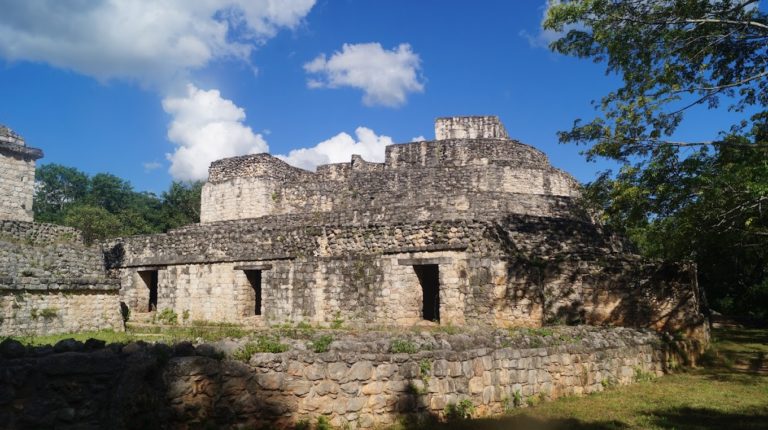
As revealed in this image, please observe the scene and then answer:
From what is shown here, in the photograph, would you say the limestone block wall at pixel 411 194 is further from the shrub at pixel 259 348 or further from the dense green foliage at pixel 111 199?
the dense green foliage at pixel 111 199

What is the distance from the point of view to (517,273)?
11719 mm

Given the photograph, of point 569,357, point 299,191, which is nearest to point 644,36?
point 569,357

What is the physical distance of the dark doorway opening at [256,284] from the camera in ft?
51.2

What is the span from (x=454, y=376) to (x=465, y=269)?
5979 millimetres

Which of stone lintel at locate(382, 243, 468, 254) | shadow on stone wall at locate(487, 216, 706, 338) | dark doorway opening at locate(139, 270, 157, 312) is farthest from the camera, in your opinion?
dark doorway opening at locate(139, 270, 157, 312)

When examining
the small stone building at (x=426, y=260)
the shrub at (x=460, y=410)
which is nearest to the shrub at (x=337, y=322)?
the small stone building at (x=426, y=260)

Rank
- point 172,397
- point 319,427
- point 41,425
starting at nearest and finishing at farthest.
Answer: point 41,425 < point 172,397 < point 319,427

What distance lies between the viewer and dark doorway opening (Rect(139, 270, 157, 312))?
58.9 feet

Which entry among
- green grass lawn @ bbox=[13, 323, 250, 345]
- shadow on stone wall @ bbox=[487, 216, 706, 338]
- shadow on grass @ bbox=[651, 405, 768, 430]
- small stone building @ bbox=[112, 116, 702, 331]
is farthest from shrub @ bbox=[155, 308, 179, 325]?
shadow on grass @ bbox=[651, 405, 768, 430]

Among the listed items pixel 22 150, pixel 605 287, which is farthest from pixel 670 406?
pixel 22 150

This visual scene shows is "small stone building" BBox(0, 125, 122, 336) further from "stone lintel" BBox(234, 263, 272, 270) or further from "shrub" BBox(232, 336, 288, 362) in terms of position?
"shrub" BBox(232, 336, 288, 362)

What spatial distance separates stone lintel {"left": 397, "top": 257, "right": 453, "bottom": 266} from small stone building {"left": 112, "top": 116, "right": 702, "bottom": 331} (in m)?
0.03

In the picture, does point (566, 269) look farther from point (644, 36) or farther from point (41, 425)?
point (41, 425)

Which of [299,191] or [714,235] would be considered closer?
[714,235]
